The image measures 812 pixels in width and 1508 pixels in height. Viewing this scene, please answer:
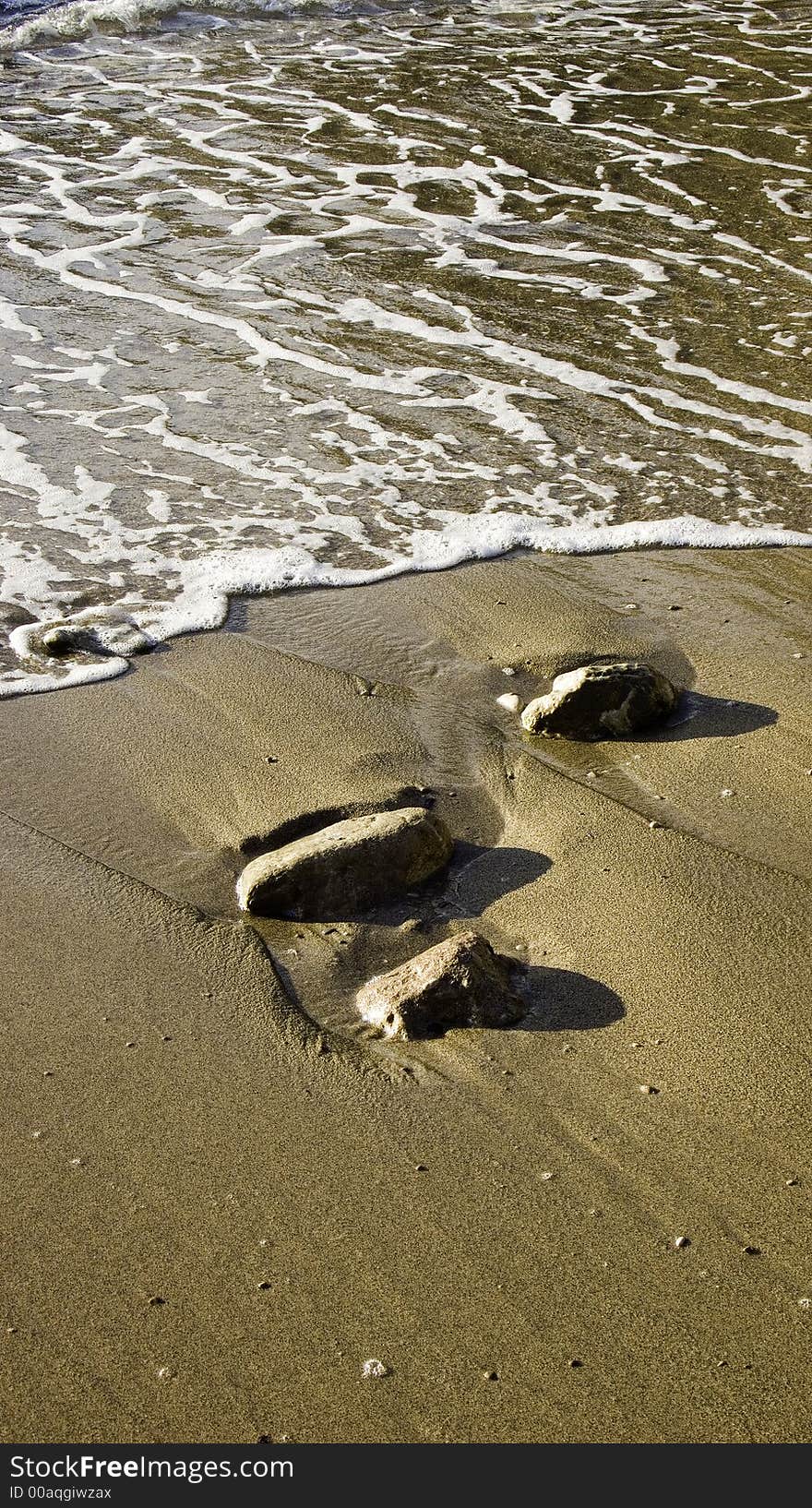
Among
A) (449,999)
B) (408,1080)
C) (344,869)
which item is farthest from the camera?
(344,869)

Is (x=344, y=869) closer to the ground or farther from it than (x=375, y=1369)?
farther from it

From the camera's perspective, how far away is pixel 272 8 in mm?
15570

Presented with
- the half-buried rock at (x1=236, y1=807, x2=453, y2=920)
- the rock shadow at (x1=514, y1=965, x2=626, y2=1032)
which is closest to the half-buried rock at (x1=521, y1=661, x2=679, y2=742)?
the half-buried rock at (x1=236, y1=807, x2=453, y2=920)

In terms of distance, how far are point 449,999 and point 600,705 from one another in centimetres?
128

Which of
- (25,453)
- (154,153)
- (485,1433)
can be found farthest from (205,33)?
(485,1433)

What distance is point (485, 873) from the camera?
3285mm

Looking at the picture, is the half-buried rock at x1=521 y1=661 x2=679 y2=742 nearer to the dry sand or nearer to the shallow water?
the dry sand

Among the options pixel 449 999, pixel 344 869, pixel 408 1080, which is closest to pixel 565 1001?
pixel 449 999

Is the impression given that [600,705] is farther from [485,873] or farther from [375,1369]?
[375,1369]

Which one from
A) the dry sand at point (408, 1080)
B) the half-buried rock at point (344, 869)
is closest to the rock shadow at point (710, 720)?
the dry sand at point (408, 1080)

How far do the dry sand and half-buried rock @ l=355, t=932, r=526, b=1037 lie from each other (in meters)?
0.04

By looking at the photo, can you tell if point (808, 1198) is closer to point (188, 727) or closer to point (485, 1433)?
point (485, 1433)

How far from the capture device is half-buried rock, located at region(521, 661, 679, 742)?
149 inches

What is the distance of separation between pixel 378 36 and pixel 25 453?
1075cm
